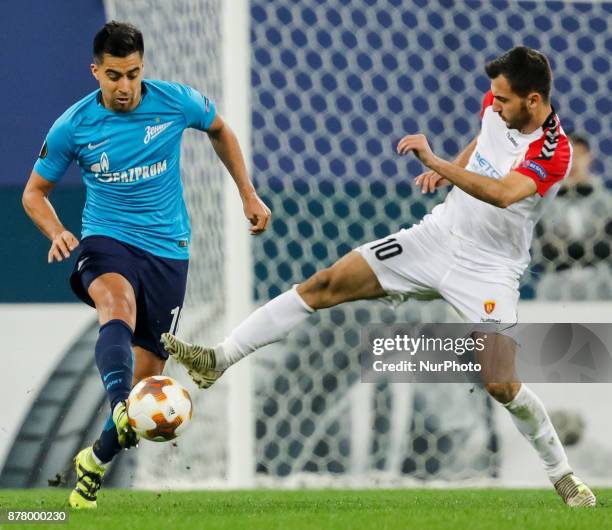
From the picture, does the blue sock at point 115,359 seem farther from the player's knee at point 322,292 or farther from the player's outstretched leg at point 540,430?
the player's outstretched leg at point 540,430

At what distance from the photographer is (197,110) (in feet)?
19.9

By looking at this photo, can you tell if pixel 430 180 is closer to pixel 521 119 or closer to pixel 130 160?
pixel 521 119

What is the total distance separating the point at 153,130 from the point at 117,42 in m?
0.45

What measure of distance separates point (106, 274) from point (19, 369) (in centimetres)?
200

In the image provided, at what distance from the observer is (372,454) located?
767 cm

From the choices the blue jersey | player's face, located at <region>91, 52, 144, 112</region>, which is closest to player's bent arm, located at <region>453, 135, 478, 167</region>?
the blue jersey

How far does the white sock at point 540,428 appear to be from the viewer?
5953 mm

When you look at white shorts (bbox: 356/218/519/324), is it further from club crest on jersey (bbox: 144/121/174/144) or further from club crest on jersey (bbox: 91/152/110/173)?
club crest on jersey (bbox: 91/152/110/173)

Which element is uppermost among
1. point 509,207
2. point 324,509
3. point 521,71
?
point 521,71

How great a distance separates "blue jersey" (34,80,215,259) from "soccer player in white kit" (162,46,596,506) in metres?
0.50

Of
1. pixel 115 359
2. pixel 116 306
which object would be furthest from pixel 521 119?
pixel 115 359

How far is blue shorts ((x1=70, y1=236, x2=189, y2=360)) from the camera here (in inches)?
225

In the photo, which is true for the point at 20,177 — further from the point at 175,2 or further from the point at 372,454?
the point at 372,454
